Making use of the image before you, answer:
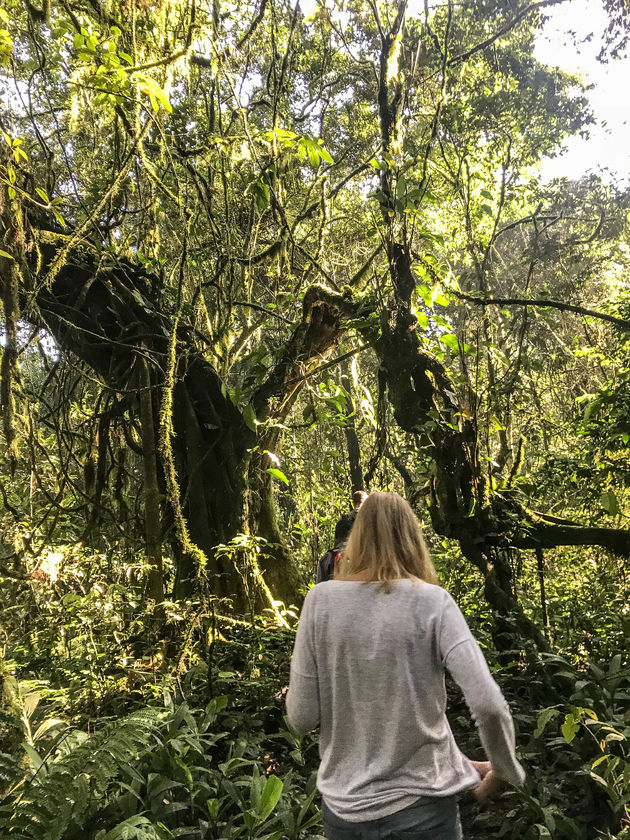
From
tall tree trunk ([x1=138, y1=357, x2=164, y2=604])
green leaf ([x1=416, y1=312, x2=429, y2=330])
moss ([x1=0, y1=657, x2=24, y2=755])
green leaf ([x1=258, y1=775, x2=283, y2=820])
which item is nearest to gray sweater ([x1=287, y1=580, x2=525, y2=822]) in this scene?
green leaf ([x1=258, y1=775, x2=283, y2=820])

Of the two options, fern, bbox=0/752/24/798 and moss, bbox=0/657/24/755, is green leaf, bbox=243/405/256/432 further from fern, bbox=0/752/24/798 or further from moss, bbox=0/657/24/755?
fern, bbox=0/752/24/798

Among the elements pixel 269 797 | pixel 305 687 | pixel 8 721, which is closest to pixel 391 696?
pixel 305 687

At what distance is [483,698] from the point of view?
1410 millimetres

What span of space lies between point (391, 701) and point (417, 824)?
31 cm

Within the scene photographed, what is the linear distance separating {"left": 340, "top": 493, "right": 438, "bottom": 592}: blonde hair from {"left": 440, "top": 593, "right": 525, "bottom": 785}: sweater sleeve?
0.21 meters

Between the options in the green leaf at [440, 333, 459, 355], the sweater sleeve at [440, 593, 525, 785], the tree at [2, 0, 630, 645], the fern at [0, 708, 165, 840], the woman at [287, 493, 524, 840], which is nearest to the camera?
the sweater sleeve at [440, 593, 525, 785]

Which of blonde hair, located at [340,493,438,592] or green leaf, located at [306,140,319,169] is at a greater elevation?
green leaf, located at [306,140,319,169]

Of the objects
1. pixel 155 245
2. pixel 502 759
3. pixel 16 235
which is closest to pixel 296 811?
pixel 502 759

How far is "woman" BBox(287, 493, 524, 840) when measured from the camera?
152cm

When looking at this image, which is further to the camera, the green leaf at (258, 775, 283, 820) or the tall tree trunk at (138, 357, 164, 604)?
the tall tree trunk at (138, 357, 164, 604)

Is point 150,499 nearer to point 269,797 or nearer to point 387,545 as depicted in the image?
point 269,797

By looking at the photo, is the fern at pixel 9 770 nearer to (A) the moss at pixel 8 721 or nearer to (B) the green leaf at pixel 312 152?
(A) the moss at pixel 8 721

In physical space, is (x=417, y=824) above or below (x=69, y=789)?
above

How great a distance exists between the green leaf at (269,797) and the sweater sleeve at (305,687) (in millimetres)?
1416
